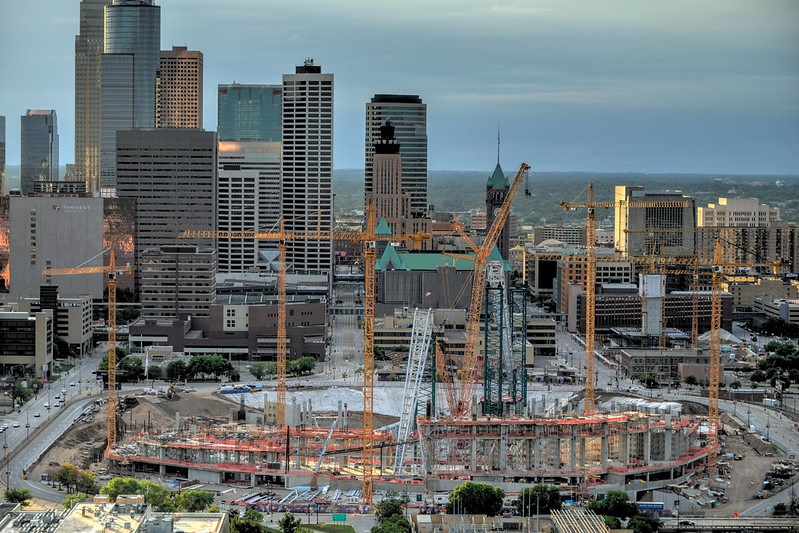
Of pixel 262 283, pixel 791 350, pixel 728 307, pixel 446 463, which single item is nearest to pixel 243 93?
pixel 262 283

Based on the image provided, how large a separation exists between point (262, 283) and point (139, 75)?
65263 mm

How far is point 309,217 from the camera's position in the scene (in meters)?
103

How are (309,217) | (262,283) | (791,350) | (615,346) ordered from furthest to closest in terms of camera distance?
(309,217)
(262,283)
(615,346)
(791,350)

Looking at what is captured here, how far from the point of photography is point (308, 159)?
102 metres

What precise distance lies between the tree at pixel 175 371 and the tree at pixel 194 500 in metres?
23.3

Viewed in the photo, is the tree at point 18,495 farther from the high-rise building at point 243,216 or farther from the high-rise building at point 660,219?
the high-rise building at point 660,219

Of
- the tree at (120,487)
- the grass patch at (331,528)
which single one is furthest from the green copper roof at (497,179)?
the grass patch at (331,528)

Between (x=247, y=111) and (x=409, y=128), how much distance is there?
34025 millimetres

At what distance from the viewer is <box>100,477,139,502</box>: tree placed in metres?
38.7

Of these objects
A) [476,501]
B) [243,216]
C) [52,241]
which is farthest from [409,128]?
[476,501]

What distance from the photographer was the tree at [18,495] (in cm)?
3822

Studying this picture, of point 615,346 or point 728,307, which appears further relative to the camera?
point 728,307

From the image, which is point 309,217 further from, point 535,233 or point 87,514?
point 87,514

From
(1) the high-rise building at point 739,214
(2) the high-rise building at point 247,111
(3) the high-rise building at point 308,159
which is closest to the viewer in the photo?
(3) the high-rise building at point 308,159
